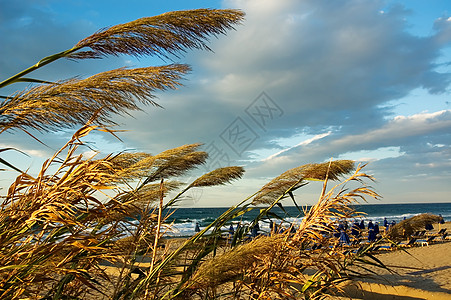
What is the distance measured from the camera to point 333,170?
2.37m

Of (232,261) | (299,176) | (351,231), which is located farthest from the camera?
(351,231)

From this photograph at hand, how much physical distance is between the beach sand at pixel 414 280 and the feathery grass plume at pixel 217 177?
113 inches

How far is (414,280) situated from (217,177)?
813cm

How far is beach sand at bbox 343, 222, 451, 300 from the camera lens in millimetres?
7223

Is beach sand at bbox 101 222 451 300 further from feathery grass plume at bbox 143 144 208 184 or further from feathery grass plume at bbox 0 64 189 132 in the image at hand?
feathery grass plume at bbox 0 64 189 132

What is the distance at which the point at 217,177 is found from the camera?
2684 mm

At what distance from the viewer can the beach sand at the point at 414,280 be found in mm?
7223

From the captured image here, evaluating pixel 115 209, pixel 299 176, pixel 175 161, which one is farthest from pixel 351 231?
pixel 115 209

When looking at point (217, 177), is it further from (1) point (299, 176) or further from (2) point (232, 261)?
(2) point (232, 261)

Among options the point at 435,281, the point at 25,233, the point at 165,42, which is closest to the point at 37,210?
the point at 25,233

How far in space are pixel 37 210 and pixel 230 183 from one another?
160cm

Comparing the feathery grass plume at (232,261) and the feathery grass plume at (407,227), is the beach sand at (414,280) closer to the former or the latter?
the feathery grass plume at (407,227)

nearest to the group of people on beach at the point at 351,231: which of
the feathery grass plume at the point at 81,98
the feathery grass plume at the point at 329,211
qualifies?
the feathery grass plume at the point at 329,211

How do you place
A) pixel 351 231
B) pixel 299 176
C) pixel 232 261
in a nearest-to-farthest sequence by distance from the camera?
pixel 232 261 → pixel 299 176 → pixel 351 231
